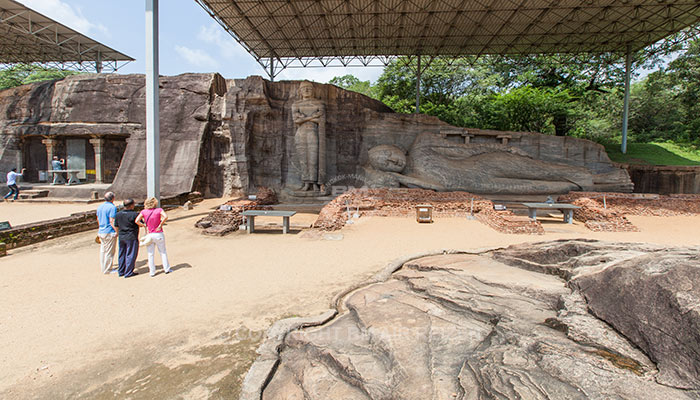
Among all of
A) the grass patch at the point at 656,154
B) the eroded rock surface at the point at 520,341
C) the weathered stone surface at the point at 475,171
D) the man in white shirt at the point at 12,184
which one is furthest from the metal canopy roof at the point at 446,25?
the eroded rock surface at the point at 520,341

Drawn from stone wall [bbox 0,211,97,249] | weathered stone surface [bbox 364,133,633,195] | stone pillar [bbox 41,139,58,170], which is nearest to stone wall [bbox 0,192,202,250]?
stone wall [bbox 0,211,97,249]

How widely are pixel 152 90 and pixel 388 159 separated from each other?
28.4 feet

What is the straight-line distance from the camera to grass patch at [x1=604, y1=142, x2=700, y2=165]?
16.0 meters

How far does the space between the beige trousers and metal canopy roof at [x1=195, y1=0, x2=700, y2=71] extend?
46.4 ft

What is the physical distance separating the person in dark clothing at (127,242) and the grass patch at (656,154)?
823 inches

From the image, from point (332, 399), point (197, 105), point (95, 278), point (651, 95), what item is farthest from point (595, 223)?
point (651, 95)

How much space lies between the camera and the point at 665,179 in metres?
14.9

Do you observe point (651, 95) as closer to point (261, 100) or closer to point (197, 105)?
point (261, 100)

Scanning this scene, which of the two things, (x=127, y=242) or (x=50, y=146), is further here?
(x=50, y=146)

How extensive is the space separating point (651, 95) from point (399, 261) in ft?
93.7

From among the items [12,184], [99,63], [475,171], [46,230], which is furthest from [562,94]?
[99,63]

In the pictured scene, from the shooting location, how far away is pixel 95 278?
5.25 m

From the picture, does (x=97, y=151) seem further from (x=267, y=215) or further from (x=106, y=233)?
(x=106, y=233)

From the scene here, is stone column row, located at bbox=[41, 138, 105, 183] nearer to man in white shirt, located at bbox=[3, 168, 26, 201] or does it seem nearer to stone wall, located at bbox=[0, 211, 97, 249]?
man in white shirt, located at bbox=[3, 168, 26, 201]
